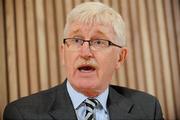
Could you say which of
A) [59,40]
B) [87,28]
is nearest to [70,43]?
[87,28]

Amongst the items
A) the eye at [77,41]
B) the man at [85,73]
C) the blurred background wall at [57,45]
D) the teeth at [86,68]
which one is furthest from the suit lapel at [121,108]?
the blurred background wall at [57,45]

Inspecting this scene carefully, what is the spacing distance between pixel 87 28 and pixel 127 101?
1.50ft

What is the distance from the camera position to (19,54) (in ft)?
7.29

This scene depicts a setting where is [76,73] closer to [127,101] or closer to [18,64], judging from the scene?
[127,101]

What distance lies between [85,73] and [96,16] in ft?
0.84

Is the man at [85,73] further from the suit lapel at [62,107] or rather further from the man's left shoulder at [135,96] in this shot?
the man's left shoulder at [135,96]

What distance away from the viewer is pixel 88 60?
4.80 feet

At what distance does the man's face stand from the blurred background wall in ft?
2.39

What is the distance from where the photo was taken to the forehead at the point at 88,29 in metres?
1.48

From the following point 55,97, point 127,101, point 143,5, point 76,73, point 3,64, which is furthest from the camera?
point 143,5

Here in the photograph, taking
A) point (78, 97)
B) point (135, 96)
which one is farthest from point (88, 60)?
point (135, 96)

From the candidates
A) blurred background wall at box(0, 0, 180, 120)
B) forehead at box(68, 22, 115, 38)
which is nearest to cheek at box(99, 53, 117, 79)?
forehead at box(68, 22, 115, 38)

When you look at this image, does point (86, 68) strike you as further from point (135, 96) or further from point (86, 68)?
point (135, 96)

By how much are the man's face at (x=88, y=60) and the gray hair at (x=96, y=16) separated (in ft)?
0.07
